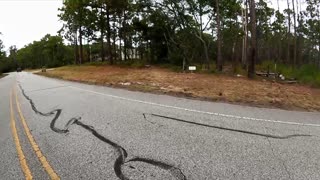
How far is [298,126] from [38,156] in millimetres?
6241

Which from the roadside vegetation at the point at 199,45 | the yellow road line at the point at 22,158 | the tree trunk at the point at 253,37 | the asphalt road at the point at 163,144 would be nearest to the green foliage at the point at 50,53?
the roadside vegetation at the point at 199,45

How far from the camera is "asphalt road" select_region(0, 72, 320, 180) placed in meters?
4.99

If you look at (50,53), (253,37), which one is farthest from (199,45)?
(50,53)

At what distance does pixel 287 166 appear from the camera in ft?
16.7

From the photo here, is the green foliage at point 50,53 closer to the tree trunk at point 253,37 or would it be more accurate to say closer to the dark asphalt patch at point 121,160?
the tree trunk at point 253,37

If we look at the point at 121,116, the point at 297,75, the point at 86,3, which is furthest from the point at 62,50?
the point at 121,116

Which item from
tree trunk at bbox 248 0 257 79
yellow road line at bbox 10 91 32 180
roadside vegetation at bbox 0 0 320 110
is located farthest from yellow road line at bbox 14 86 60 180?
tree trunk at bbox 248 0 257 79

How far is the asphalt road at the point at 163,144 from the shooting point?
499 centimetres

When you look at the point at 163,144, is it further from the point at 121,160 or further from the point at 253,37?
the point at 253,37

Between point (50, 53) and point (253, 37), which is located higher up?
point (50, 53)

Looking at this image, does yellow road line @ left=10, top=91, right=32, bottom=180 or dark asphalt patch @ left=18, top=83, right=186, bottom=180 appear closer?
dark asphalt patch @ left=18, top=83, right=186, bottom=180

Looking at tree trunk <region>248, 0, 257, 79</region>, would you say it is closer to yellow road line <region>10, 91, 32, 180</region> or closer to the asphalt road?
the asphalt road

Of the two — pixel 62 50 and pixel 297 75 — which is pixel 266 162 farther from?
pixel 62 50

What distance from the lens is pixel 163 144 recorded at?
6.35 m
